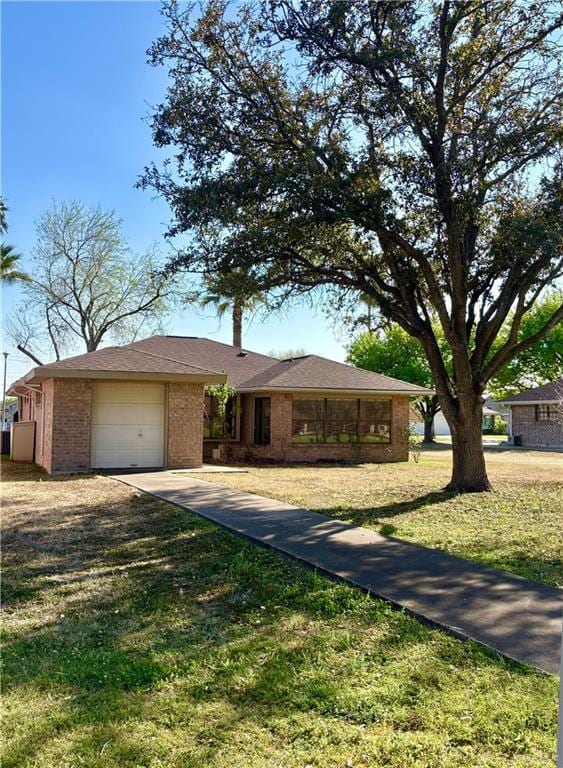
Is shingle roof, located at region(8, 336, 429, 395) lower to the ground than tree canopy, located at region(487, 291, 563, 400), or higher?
lower

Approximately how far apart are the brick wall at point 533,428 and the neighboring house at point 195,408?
17.5 meters

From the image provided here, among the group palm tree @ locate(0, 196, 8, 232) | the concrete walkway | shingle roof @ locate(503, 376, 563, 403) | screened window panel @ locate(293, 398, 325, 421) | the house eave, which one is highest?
palm tree @ locate(0, 196, 8, 232)

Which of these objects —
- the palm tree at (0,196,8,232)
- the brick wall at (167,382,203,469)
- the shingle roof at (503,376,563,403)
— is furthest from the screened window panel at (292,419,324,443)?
the shingle roof at (503,376,563,403)

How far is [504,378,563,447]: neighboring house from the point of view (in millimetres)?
36281

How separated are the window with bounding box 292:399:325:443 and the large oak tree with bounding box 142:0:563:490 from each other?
9987 millimetres

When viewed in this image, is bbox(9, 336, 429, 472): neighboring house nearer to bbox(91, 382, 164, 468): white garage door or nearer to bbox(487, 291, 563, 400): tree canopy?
bbox(91, 382, 164, 468): white garage door

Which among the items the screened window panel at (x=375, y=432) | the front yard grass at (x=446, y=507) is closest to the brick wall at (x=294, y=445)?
the screened window panel at (x=375, y=432)

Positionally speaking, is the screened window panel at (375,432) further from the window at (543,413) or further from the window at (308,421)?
the window at (543,413)

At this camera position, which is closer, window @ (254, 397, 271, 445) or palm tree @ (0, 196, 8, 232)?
palm tree @ (0, 196, 8, 232)

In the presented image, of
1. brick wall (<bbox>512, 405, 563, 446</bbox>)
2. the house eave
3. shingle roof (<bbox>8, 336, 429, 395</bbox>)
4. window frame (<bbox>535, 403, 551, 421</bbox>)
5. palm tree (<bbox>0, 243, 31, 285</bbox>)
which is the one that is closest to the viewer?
shingle roof (<bbox>8, 336, 429, 395</bbox>)

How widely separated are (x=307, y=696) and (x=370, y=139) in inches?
409

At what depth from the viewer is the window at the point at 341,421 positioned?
2225 cm

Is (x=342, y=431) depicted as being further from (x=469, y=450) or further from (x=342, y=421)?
(x=469, y=450)

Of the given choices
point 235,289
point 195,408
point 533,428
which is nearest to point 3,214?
point 195,408
